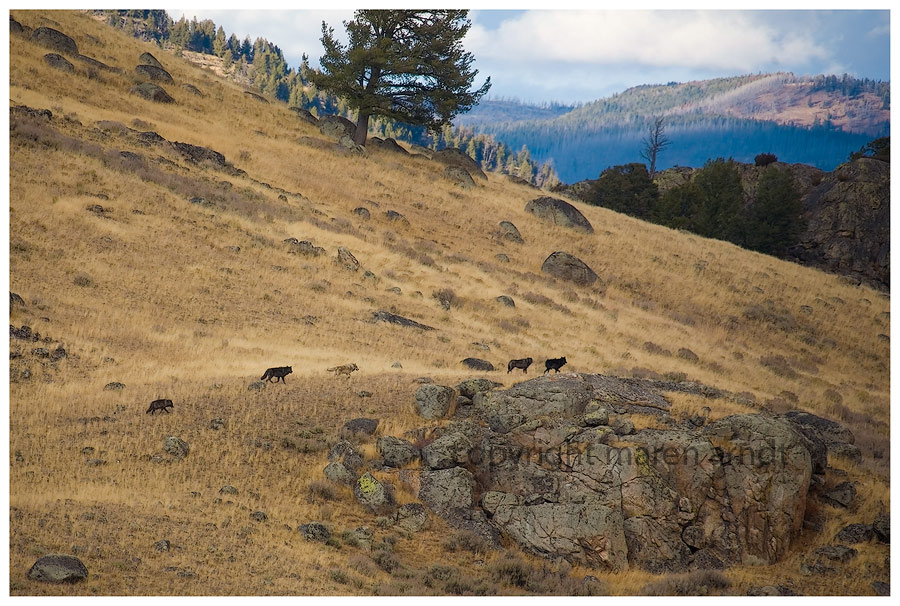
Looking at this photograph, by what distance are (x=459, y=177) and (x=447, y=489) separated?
4338 centimetres

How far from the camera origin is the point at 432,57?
2036 inches

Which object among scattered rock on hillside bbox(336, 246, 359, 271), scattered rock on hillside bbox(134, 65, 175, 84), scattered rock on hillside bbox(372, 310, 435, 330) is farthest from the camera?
scattered rock on hillside bbox(134, 65, 175, 84)

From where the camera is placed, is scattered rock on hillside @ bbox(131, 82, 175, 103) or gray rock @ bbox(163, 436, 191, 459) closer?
gray rock @ bbox(163, 436, 191, 459)

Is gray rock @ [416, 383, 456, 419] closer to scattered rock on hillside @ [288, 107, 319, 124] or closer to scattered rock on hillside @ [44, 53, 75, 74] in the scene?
scattered rock on hillside @ [44, 53, 75, 74]

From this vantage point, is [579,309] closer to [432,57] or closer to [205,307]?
[205,307]

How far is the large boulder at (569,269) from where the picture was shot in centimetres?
4038

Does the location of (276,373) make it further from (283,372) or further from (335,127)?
(335,127)

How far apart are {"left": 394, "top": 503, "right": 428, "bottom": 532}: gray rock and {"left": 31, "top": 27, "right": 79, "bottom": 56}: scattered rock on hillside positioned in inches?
2082

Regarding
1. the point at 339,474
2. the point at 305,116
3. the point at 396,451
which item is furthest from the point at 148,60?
the point at 339,474

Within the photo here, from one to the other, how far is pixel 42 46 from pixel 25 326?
40498 mm

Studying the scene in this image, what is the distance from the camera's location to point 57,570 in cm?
910

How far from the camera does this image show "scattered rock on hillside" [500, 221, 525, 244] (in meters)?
44.9

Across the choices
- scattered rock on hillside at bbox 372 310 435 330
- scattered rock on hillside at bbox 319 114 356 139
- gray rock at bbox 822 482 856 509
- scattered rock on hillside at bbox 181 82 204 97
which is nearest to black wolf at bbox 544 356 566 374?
scattered rock on hillside at bbox 372 310 435 330
